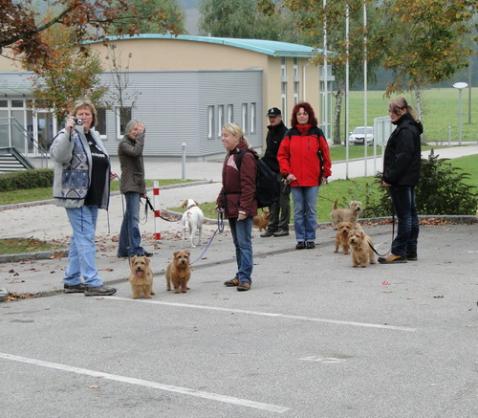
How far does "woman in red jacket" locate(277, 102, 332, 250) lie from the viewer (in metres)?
15.6

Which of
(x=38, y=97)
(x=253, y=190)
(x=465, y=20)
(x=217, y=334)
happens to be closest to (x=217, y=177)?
(x=38, y=97)

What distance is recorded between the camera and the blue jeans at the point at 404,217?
46.4ft

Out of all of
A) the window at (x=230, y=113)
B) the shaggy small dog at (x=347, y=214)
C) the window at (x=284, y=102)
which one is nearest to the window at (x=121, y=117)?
the window at (x=230, y=113)

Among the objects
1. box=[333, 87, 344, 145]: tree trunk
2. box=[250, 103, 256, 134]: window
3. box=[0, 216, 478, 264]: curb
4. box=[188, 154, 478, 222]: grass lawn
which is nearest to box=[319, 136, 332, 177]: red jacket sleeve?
box=[0, 216, 478, 264]: curb

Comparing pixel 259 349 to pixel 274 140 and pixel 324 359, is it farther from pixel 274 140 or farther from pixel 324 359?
pixel 274 140

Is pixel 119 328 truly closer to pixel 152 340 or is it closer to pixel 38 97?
pixel 152 340

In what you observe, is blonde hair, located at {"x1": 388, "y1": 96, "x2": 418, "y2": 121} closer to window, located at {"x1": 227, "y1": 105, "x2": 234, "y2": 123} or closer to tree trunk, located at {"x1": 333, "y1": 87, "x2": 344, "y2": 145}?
window, located at {"x1": 227, "y1": 105, "x2": 234, "y2": 123}

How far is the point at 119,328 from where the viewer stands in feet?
32.5

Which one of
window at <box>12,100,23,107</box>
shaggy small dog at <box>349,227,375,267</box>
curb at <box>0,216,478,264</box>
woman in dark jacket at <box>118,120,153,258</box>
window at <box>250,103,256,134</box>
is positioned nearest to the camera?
shaggy small dog at <box>349,227,375,267</box>

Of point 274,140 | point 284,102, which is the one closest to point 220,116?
point 284,102

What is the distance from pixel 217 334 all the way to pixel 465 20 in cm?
1187

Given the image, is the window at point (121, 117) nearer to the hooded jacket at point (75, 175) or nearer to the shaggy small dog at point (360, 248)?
the shaggy small dog at point (360, 248)

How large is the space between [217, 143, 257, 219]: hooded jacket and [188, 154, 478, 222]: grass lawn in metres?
9.37

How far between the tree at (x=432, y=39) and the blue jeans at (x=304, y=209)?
16.5 ft
